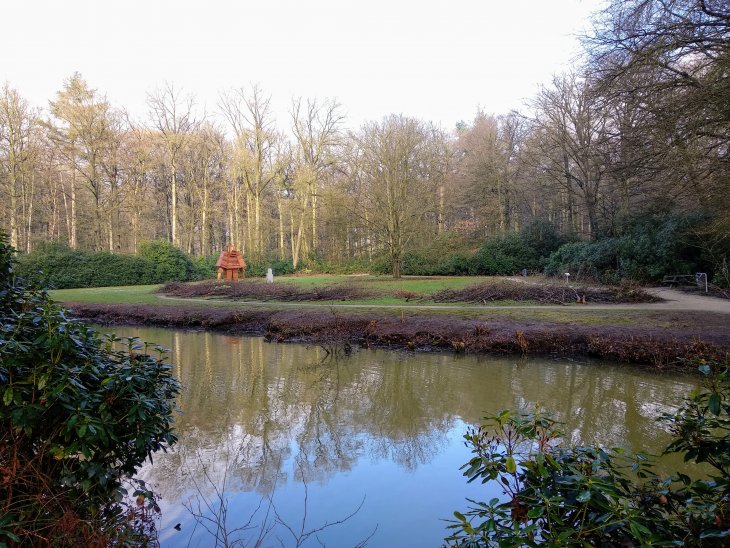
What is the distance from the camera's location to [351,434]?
18.3 ft

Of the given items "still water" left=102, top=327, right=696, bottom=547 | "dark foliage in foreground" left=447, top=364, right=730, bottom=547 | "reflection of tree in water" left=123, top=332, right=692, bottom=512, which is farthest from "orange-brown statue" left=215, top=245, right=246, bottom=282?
"dark foliage in foreground" left=447, top=364, right=730, bottom=547

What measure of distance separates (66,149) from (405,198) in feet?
73.1

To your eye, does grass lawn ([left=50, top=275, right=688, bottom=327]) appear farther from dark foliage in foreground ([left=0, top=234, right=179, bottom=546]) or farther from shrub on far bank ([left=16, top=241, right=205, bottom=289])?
dark foliage in foreground ([left=0, top=234, right=179, bottom=546])

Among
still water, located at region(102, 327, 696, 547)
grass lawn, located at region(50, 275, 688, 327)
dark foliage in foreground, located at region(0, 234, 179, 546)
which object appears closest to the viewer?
dark foliage in foreground, located at region(0, 234, 179, 546)

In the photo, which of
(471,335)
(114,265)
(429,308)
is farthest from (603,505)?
(114,265)

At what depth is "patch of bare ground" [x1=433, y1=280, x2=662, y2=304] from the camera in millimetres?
15398

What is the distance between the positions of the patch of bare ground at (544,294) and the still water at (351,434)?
6.92 m

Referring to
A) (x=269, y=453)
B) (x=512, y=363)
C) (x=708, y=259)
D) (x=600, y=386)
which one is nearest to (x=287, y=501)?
(x=269, y=453)

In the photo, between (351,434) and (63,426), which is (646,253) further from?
(63,426)

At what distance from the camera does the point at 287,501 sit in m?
4.04

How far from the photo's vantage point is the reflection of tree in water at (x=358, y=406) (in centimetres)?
486

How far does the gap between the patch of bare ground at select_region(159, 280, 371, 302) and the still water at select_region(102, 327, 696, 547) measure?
8499mm

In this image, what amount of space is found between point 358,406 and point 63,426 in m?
4.51

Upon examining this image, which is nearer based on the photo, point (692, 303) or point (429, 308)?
point (692, 303)
